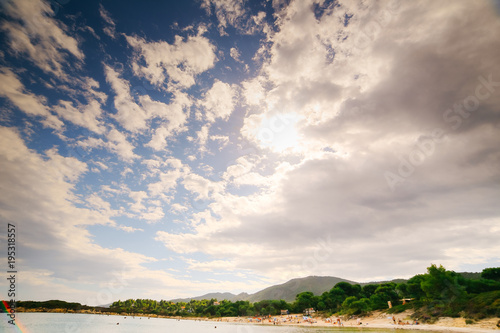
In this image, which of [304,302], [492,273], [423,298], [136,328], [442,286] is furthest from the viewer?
[304,302]

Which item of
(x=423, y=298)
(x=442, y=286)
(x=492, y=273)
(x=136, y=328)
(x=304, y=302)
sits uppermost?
(x=492, y=273)

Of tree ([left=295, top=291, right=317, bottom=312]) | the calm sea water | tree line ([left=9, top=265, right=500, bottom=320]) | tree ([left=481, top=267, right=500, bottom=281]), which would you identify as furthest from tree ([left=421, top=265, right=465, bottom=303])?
tree ([left=295, top=291, right=317, bottom=312])

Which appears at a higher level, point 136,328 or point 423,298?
point 423,298

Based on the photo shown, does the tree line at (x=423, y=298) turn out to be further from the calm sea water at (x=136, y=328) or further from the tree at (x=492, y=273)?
the calm sea water at (x=136, y=328)

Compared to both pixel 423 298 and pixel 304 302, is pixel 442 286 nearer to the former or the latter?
pixel 423 298

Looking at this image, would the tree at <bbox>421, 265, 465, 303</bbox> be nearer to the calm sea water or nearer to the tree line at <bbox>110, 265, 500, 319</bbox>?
the tree line at <bbox>110, 265, 500, 319</bbox>

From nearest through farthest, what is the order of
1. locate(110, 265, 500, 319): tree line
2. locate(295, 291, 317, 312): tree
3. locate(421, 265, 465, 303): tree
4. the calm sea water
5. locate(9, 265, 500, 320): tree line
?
locate(9, 265, 500, 320): tree line, locate(110, 265, 500, 319): tree line, locate(421, 265, 465, 303): tree, the calm sea water, locate(295, 291, 317, 312): tree

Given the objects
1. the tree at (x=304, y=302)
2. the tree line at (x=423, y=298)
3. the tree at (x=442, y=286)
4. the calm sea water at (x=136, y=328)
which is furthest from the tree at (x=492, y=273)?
the tree at (x=304, y=302)

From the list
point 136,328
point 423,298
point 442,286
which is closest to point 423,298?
Answer: point 423,298

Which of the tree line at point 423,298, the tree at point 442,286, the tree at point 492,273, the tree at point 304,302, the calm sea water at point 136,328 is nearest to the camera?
the tree line at point 423,298

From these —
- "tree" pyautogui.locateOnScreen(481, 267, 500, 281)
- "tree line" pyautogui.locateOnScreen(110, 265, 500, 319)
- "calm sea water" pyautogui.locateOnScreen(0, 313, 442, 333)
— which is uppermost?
"tree" pyautogui.locateOnScreen(481, 267, 500, 281)

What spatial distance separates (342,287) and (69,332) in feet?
343

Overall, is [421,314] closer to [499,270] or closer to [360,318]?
[360,318]

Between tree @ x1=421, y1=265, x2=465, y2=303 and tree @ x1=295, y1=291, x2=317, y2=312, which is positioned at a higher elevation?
tree @ x1=421, y1=265, x2=465, y2=303
